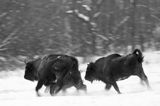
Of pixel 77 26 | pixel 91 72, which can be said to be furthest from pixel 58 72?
pixel 77 26

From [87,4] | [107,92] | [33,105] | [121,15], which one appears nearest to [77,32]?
[87,4]

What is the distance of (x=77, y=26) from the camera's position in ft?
103

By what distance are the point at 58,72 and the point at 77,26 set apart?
19.7 metres

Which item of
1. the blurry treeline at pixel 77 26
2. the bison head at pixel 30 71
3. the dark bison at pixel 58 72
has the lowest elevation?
the blurry treeline at pixel 77 26

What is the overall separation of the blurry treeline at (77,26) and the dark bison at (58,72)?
15.3 meters

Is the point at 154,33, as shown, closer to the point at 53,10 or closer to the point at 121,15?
the point at 121,15

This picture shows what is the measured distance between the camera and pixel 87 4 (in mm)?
31312

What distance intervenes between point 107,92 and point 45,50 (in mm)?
18299

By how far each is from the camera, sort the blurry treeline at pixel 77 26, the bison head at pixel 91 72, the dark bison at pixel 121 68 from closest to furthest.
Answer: the dark bison at pixel 121 68, the bison head at pixel 91 72, the blurry treeline at pixel 77 26

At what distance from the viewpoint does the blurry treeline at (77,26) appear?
1140 inches

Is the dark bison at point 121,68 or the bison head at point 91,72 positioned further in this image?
the bison head at point 91,72

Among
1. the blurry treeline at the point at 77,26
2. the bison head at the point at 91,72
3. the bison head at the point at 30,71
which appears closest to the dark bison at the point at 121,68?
the bison head at the point at 91,72

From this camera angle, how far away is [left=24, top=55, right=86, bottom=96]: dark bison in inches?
474

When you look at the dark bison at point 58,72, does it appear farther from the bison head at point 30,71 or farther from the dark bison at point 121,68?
the dark bison at point 121,68
